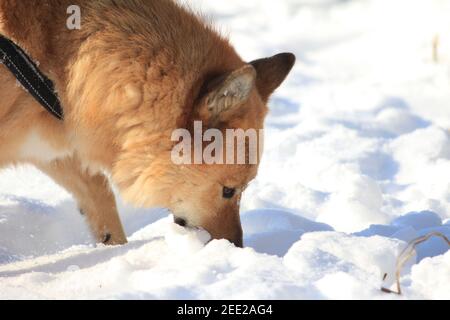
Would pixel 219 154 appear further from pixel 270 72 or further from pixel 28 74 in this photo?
pixel 28 74

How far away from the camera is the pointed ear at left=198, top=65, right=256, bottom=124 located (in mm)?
2820

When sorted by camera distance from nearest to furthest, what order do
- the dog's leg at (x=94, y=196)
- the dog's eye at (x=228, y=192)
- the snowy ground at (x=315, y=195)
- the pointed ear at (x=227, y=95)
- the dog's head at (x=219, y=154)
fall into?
the snowy ground at (x=315, y=195), the pointed ear at (x=227, y=95), the dog's head at (x=219, y=154), the dog's eye at (x=228, y=192), the dog's leg at (x=94, y=196)

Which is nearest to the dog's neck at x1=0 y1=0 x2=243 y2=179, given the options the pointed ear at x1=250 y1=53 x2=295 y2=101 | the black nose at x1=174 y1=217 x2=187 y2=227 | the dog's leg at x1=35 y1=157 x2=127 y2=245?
the pointed ear at x1=250 y1=53 x2=295 y2=101

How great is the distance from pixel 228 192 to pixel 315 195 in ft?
6.82

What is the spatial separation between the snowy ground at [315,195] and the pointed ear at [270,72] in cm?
29

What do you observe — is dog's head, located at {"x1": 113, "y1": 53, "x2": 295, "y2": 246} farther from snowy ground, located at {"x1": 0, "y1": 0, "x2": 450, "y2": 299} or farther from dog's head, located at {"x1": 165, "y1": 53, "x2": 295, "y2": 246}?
snowy ground, located at {"x1": 0, "y1": 0, "x2": 450, "y2": 299}

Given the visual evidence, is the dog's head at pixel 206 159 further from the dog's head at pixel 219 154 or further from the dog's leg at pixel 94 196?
the dog's leg at pixel 94 196

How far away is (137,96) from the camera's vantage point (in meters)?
2.97

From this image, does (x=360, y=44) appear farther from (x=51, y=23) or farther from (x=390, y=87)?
(x=51, y=23)

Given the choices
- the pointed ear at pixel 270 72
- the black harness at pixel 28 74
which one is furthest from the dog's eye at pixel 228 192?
the black harness at pixel 28 74

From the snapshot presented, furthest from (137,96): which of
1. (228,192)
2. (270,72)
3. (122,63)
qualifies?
(270,72)

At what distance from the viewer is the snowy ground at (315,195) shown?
2.42 metres
